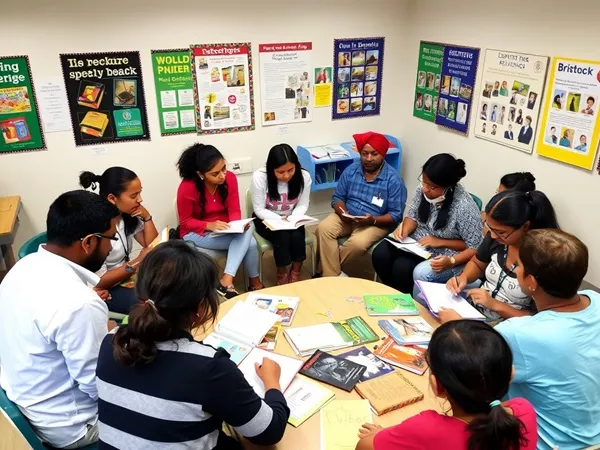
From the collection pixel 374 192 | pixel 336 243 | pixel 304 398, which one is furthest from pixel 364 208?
pixel 304 398

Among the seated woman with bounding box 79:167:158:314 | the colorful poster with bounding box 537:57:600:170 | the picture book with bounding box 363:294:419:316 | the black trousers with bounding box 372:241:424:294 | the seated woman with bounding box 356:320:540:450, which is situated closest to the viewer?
the seated woman with bounding box 356:320:540:450

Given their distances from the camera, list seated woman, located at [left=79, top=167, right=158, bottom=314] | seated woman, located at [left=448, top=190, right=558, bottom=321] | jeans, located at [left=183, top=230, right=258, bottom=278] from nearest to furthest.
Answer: seated woman, located at [left=448, top=190, right=558, bottom=321], seated woman, located at [left=79, top=167, right=158, bottom=314], jeans, located at [left=183, top=230, right=258, bottom=278]

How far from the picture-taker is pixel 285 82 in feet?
13.2

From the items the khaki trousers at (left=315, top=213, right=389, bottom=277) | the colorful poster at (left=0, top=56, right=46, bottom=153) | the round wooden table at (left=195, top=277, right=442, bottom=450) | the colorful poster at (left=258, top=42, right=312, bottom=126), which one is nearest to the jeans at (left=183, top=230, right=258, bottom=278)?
the khaki trousers at (left=315, top=213, right=389, bottom=277)

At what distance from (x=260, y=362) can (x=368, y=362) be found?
41cm

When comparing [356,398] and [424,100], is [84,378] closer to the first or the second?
[356,398]

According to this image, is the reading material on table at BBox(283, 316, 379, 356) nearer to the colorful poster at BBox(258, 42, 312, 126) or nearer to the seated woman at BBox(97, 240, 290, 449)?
the seated woman at BBox(97, 240, 290, 449)

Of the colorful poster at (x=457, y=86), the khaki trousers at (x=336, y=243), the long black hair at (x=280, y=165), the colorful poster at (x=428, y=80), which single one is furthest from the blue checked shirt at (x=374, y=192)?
the colorful poster at (x=428, y=80)

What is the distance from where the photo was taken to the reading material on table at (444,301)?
2214 mm

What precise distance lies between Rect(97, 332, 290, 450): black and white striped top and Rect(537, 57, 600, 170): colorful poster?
263cm

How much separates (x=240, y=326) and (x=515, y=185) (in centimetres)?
212

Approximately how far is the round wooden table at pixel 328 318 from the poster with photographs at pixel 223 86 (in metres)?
1.95

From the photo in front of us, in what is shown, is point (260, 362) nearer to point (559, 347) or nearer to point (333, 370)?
point (333, 370)

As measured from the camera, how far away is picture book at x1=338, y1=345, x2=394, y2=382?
1787 mm
